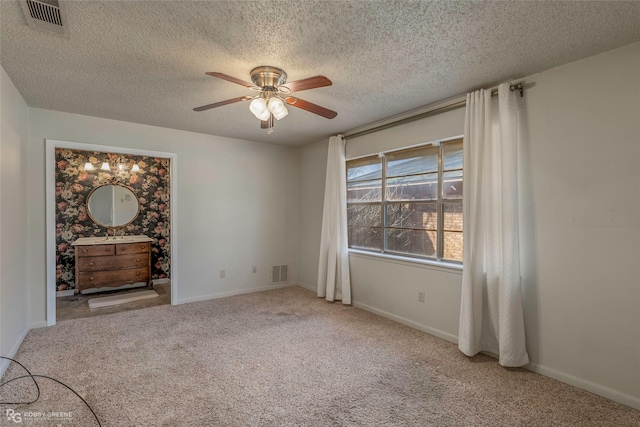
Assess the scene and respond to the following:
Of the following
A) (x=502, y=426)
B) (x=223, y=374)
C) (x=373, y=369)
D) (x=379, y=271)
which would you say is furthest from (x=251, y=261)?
(x=502, y=426)

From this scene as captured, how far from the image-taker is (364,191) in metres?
4.16

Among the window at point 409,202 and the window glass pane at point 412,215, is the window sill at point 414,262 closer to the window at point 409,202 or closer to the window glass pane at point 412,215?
the window at point 409,202

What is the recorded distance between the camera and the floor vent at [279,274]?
504cm

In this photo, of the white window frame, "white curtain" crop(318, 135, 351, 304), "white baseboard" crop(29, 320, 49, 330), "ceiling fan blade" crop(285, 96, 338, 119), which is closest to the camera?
"ceiling fan blade" crop(285, 96, 338, 119)

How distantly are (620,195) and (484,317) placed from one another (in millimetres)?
1372

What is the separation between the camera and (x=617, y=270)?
206 centimetres

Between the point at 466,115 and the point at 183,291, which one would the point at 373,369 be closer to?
the point at 466,115

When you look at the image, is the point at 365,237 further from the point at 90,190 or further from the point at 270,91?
the point at 90,190

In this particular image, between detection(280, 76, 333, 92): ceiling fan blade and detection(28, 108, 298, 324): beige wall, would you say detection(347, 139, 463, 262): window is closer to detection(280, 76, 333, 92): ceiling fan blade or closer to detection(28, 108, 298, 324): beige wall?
detection(28, 108, 298, 324): beige wall

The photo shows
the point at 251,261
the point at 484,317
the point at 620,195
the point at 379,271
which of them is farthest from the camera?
the point at 251,261

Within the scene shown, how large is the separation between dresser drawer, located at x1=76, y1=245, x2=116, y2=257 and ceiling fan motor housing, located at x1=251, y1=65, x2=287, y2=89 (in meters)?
3.84

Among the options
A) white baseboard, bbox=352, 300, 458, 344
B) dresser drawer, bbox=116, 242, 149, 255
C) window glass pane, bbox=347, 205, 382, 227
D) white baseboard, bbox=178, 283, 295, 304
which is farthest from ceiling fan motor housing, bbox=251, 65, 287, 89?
dresser drawer, bbox=116, 242, 149, 255

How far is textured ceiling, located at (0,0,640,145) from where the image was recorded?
1663mm

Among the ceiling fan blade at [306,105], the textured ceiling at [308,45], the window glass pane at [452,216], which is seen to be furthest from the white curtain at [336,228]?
the ceiling fan blade at [306,105]
